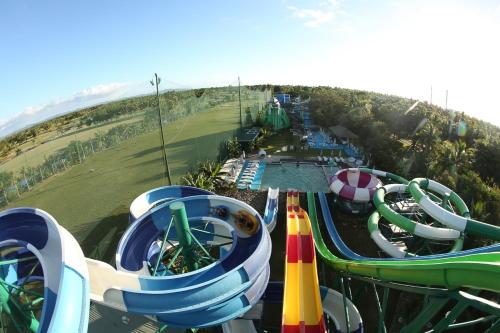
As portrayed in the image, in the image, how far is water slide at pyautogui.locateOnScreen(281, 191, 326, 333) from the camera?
9148 millimetres

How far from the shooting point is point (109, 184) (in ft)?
56.4

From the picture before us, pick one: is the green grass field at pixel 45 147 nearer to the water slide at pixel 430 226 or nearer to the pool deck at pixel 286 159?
the pool deck at pixel 286 159

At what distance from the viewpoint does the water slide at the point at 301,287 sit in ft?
30.0

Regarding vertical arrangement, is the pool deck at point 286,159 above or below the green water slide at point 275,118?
below

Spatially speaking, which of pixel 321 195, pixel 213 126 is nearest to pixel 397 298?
pixel 321 195

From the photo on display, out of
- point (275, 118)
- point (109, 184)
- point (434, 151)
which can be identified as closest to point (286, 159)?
point (434, 151)

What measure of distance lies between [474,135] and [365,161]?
12171 millimetres

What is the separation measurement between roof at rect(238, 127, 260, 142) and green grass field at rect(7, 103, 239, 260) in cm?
830

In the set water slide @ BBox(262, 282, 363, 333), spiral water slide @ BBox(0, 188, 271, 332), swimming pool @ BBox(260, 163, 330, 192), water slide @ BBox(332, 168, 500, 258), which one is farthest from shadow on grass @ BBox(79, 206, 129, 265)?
water slide @ BBox(332, 168, 500, 258)

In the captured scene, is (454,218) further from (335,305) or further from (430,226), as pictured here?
(335,305)

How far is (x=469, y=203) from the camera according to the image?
1390 centimetres

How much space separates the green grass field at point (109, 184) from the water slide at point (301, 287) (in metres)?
8.64

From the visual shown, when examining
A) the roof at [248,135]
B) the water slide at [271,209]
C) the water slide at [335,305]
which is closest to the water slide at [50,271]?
the water slide at [335,305]

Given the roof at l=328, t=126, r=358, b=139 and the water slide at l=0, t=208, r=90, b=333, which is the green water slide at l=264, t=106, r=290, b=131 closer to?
the roof at l=328, t=126, r=358, b=139
